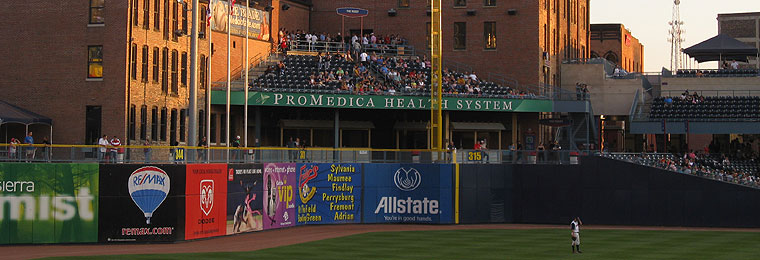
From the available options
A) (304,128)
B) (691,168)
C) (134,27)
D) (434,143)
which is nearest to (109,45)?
(134,27)

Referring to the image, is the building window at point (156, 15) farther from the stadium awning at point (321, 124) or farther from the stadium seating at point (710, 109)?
the stadium seating at point (710, 109)

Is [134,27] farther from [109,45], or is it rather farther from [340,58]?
[340,58]

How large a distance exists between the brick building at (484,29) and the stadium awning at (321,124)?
30.8 ft

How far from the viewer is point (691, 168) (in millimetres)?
53688

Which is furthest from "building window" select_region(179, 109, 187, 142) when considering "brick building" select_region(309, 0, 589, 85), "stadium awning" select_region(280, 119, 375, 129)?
"brick building" select_region(309, 0, 589, 85)

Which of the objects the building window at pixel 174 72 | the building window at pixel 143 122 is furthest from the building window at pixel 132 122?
the building window at pixel 174 72

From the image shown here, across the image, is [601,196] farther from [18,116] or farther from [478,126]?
[18,116]

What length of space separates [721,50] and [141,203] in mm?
47897

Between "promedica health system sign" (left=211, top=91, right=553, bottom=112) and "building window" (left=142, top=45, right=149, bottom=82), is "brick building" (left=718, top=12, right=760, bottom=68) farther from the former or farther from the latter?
"building window" (left=142, top=45, right=149, bottom=82)

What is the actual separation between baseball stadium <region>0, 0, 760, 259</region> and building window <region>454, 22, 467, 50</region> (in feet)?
0.31

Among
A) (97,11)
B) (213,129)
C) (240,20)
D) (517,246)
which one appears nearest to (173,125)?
(213,129)

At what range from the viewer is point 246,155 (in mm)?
46344

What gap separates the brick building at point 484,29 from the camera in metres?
69.9

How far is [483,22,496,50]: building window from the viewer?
70.9 metres
